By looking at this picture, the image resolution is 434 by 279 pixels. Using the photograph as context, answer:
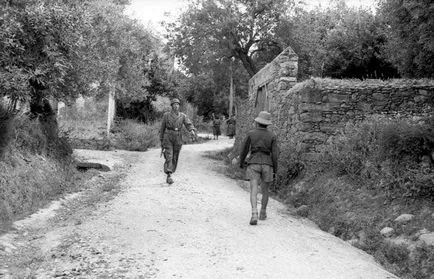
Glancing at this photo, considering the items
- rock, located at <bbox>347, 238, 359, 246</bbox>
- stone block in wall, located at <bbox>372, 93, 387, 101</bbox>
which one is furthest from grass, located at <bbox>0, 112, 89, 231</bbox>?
stone block in wall, located at <bbox>372, 93, 387, 101</bbox>

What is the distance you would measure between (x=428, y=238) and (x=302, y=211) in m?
3.27

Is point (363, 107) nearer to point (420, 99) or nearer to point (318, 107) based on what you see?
point (318, 107)

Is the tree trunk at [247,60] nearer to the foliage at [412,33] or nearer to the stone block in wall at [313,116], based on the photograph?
the foliage at [412,33]

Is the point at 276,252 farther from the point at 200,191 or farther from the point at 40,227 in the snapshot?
the point at 200,191

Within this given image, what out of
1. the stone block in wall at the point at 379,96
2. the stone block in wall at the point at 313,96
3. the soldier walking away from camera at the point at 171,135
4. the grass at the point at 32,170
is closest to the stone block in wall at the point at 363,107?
the stone block in wall at the point at 379,96

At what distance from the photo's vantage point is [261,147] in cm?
719

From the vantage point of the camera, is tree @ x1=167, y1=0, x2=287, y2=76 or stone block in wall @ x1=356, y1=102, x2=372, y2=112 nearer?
stone block in wall @ x1=356, y1=102, x2=372, y2=112

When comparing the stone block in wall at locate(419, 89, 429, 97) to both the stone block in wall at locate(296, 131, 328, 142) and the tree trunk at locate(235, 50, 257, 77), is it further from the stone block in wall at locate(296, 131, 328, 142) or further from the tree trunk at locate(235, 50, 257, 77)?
the tree trunk at locate(235, 50, 257, 77)

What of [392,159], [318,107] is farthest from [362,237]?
[318,107]

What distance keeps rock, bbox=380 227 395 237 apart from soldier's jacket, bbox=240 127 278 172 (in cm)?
196

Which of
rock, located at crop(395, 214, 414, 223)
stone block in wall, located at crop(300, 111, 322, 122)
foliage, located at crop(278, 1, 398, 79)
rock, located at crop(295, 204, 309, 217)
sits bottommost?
rock, located at crop(295, 204, 309, 217)

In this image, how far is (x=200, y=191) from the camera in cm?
988

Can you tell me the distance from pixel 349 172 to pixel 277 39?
14.9 m

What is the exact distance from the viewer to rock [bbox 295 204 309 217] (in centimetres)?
846
